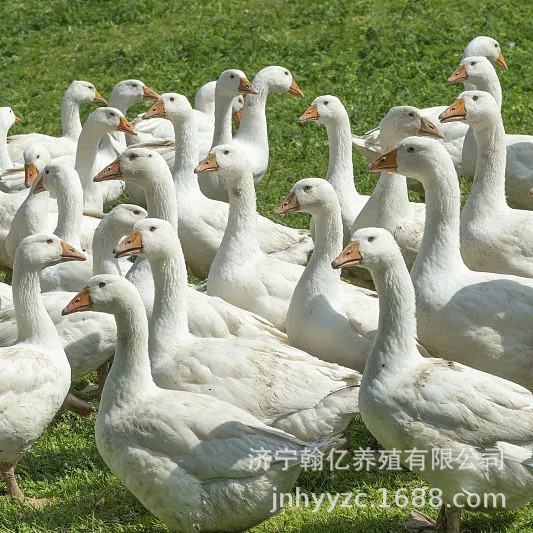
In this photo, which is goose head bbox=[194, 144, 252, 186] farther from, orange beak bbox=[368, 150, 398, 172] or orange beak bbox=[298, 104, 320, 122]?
orange beak bbox=[298, 104, 320, 122]

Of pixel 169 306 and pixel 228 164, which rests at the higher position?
pixel 228 164

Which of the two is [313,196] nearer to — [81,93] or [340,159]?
[340,159]

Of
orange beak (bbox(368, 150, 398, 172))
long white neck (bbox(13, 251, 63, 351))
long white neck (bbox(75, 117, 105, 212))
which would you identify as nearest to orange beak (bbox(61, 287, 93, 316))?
long white neck (bbox(13, 251, 63, 351))

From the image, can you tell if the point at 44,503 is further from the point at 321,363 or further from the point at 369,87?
the point at 369,87

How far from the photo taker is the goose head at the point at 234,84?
1250 cm

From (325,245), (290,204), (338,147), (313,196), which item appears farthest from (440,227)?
(338,147)

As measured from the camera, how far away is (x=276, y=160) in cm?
1389

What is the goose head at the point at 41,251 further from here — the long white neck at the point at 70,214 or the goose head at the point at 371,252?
the goose head at the point at 371,252

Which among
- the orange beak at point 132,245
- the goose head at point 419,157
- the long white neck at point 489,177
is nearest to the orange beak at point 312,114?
the long white neck at point 489,177

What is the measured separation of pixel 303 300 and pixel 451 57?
8.20 metres

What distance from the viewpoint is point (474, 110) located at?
376 inches

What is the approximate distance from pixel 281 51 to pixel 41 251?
29.8ft

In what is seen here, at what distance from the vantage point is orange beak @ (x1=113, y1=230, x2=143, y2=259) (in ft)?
25.6

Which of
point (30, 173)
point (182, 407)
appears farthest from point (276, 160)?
point (182, 407)
